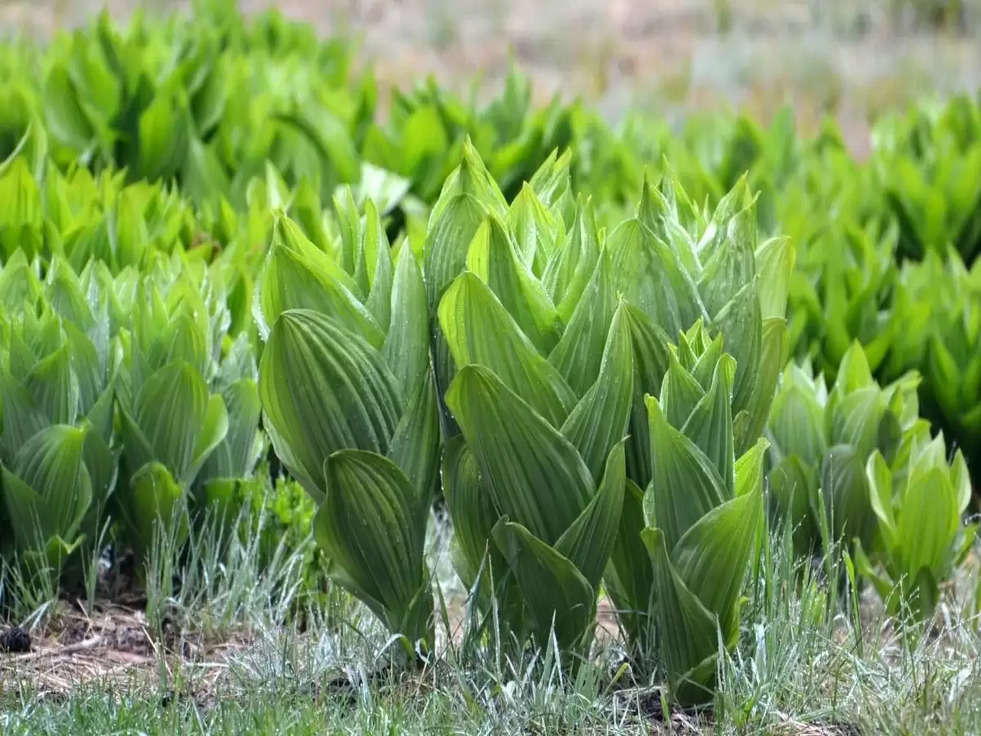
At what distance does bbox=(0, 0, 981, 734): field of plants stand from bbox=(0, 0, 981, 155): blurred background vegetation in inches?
268

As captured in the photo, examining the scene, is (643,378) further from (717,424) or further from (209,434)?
(209,434)

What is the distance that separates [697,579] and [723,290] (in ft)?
1.93

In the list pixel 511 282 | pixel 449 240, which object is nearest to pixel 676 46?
pixel 449 240

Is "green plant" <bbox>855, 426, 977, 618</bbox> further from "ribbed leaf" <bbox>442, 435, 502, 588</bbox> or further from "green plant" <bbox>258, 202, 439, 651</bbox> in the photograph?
"green plant" <bbox>258, 202, 439, 651</bbox>

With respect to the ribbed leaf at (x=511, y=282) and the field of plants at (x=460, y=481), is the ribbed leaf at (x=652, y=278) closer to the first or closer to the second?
the field of plants at (x=460, y=481)

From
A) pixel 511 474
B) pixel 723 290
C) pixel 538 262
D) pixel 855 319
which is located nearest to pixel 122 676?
pixel 511 474

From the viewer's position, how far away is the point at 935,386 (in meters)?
4.48

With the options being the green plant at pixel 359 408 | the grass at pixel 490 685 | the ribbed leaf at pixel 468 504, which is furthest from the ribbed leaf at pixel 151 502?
the ribbed leaf at pixel 468 504

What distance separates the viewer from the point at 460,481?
8.59ft

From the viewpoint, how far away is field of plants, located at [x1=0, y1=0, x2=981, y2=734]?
97.0 inches

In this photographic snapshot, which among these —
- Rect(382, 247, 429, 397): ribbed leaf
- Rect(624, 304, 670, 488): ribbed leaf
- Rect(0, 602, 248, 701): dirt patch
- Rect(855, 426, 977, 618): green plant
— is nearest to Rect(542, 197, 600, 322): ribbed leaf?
Rect(624, 304, 670, 488): ribbed leaf

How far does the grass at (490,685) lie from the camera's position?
241cm

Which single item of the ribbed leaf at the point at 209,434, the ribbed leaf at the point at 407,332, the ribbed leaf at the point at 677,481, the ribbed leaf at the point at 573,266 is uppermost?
the ribbed leaf at the point at 573,266

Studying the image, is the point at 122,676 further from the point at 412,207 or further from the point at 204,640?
the point at 412,207
